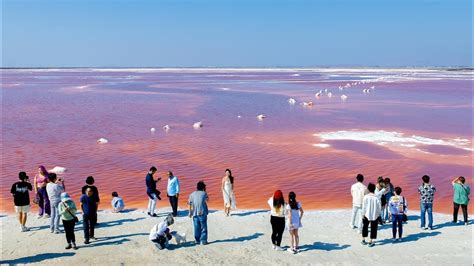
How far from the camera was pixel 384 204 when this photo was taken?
35.3 feet

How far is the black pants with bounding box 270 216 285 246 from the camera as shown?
30.0ft

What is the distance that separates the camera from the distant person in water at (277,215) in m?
8.94

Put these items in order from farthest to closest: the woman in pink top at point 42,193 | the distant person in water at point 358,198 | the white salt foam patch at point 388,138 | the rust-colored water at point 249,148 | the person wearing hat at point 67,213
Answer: the white salt foam patch at point 388,138 → the rust-colored water at point 249,148 → the woman in pink top at point 42,193 → the distant person in water at point 358,198 → the person wearing hat at point 67,213

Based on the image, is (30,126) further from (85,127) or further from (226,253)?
(226,253)

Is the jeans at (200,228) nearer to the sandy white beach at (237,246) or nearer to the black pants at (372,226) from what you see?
the sandy white beach at (237,246)

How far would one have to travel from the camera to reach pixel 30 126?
28.0 metres

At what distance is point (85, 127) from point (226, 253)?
2072 cm

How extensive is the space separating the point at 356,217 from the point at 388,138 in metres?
14.1

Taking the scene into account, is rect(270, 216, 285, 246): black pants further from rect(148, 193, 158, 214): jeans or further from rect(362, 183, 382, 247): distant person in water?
rect(148, 193, 158, 214): jeans

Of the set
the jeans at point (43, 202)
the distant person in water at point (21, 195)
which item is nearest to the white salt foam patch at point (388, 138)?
the jeans at point (43, 202)

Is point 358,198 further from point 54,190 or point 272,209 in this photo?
point 54,190

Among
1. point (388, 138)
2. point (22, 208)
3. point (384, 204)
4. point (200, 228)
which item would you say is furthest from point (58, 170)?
point (388, 138)

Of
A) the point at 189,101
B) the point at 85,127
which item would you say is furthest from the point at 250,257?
the point at 189,101

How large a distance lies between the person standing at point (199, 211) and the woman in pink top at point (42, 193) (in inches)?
154
